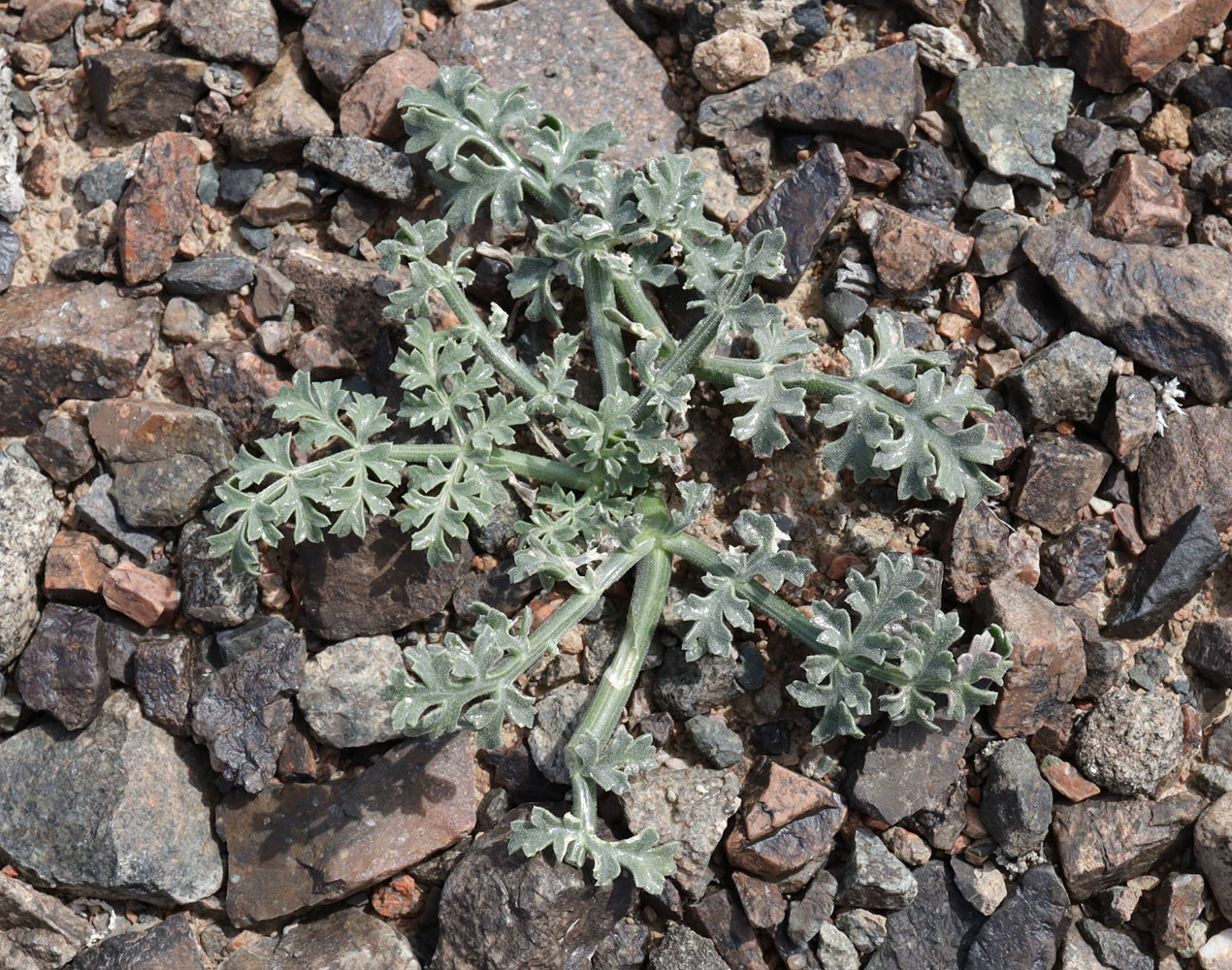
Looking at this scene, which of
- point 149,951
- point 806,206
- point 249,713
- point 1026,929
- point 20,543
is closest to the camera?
point 1026,929

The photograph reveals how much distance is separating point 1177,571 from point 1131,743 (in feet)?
2.68

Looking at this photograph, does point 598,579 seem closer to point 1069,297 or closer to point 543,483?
point 543,483

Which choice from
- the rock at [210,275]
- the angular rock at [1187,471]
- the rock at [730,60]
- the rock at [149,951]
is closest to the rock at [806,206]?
the rock at [730,60]

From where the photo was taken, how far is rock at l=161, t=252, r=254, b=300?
557 centimetres

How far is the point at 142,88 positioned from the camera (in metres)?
5.76

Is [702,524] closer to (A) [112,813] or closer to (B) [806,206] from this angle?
(B) [806,206]

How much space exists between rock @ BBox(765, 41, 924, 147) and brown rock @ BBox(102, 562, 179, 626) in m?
3.89

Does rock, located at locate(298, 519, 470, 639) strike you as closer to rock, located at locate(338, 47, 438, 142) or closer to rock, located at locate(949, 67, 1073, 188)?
rock, located at locate(338, 47, 438, 142)

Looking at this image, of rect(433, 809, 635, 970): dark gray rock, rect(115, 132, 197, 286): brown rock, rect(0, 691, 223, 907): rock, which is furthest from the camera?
rect(115, 132, 197, 286): brown rock

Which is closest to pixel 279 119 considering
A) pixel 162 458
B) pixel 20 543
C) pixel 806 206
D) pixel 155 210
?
pixel 155 210

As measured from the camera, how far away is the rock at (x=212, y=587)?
5082mm

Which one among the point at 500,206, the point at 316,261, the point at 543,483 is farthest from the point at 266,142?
the point at 543,483

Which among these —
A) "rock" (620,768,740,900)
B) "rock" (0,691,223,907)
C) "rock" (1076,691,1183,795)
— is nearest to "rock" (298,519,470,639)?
"rock" (0,691,223,907)

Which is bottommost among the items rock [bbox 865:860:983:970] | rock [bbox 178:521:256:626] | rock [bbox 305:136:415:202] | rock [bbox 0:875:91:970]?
rock [bbox 0:875:91:970]
